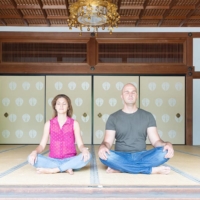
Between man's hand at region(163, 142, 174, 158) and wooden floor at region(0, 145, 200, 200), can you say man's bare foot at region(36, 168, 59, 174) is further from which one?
man's hand at region(163, 142, 174, 158)

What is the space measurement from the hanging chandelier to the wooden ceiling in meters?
0.58

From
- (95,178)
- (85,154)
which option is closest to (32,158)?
(85,154)

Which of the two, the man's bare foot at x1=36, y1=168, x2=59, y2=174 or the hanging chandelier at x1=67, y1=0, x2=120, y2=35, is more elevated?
the hanging chandelier at x1=67, y1=0, x2=120, y2=35

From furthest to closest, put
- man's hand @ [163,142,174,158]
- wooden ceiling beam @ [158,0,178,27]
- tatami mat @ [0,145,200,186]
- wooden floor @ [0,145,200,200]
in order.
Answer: wooden ceiling beam @ [158,0,178,27]
man's hand @ [163,142,174,158]
tatami mat @ [0,145,200,186]
wooden floor @ [0,145,200,200]

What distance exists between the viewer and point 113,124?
10.5 feet

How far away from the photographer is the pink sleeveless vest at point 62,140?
10.6 ft

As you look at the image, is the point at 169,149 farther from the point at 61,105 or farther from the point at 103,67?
the point at 103,67

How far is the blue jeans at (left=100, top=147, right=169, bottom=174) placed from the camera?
305 cm

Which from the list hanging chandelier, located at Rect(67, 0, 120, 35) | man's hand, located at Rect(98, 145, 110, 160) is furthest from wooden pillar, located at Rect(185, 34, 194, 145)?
man's hand, located at Rect(98, 145, 110, 160)

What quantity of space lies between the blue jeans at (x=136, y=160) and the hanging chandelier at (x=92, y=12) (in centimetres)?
233

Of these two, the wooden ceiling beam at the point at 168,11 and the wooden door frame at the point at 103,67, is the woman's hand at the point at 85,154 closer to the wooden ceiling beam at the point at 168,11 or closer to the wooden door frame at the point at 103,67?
the wooden ceiling beam at the point at 168,11

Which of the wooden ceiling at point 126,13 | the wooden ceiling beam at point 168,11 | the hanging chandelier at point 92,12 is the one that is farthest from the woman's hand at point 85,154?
the wooden ceiling beam at point 168,11

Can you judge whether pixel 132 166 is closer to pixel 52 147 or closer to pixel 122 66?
pixel 52 147

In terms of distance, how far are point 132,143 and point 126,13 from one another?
11.2ft
